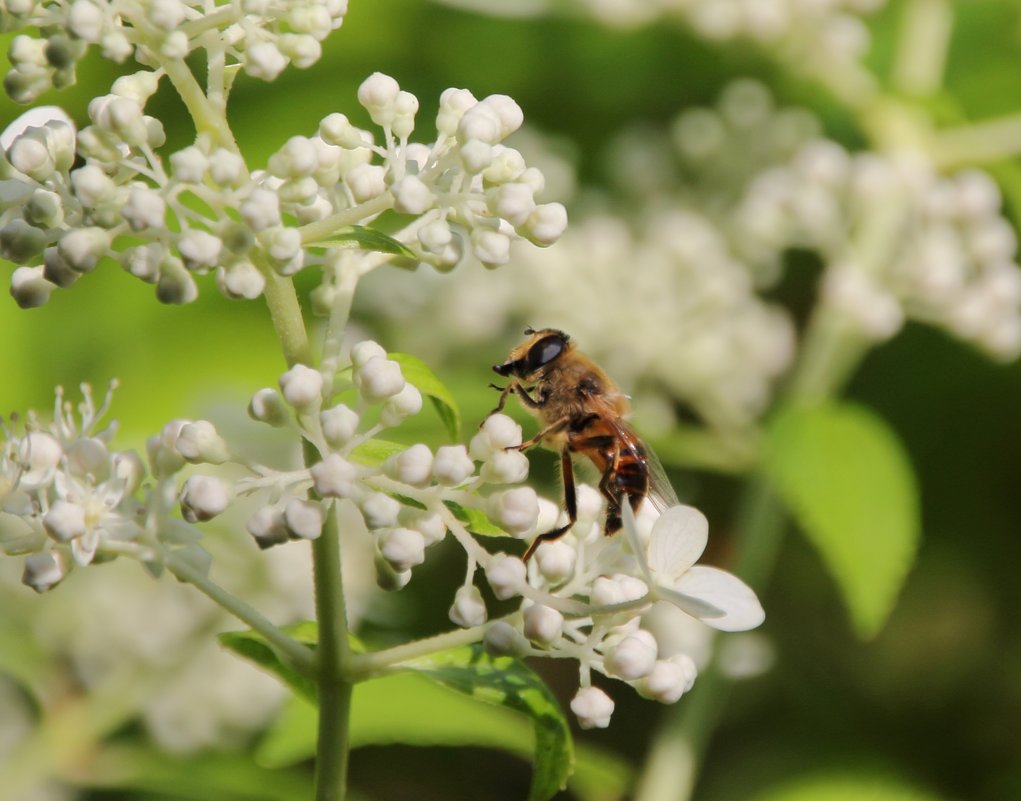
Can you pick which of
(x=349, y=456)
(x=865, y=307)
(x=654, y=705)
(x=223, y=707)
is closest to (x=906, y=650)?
(x=654, y=705)

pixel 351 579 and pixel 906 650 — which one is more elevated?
pixel 351 579

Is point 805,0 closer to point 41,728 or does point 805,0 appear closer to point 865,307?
point 865,307

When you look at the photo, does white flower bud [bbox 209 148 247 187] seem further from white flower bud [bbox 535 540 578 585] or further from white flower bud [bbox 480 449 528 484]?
white flower bud [bbox 535 540 578 585]

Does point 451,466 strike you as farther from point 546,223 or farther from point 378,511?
point 546,223

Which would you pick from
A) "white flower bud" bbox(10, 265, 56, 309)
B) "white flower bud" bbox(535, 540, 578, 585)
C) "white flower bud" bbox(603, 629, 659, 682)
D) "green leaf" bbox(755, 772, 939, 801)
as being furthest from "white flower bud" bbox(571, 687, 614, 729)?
"green leaf" bbox(755, 772, 939, 801)

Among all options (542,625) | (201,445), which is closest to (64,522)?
(201,445)

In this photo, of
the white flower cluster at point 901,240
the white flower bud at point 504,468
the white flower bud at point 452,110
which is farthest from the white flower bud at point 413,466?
the white flower cluster at point 901,240
